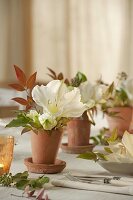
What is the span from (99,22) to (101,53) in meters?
0.33

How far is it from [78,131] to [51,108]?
488mm

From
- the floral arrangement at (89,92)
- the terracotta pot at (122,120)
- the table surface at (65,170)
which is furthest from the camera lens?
the terracotta pot at (122,120)

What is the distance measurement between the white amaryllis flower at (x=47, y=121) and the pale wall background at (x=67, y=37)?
291 cm

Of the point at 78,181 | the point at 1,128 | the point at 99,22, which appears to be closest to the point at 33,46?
the point at 99,22

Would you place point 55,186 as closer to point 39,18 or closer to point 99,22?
point 39,18

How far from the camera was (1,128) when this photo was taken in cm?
141

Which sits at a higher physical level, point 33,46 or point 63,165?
point 33,46

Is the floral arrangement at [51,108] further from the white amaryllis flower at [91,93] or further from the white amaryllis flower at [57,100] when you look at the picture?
the white amaryllis flower at [91,93]

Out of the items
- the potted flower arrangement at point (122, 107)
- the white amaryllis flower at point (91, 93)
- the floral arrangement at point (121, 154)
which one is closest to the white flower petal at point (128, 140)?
the floral arrangement at point (121, 154)

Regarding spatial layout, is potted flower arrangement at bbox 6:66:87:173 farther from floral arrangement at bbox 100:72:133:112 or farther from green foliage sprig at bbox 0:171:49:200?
floral arrangement at bbox 100:72:133:112

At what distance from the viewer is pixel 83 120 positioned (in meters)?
1.71

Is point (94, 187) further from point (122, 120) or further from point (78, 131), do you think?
point (122, 120)

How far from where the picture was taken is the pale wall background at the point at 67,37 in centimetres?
421

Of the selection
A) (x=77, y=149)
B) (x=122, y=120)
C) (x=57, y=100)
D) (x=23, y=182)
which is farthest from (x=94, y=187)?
(x=122, y=120)
